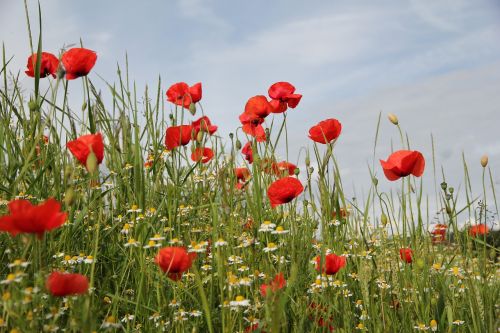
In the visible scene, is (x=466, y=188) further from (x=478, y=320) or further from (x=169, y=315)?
(x=169, y=315)

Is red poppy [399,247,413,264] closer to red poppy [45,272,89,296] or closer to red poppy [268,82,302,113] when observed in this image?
red poppy [268,82,302,113]

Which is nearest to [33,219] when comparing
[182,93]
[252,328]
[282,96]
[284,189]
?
[252,328]

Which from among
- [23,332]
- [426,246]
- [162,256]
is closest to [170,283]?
[162,256]

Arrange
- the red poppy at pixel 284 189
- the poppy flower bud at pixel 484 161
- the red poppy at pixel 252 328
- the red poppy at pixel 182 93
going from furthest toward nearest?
1. the red poppy at pixel 182 93
2. the poppy flower bud at pixel 484 161
3. the red poppy at pixel 284 189
4. the red poppy at pixel 252 328

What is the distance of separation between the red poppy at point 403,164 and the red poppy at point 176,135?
115 centimetres

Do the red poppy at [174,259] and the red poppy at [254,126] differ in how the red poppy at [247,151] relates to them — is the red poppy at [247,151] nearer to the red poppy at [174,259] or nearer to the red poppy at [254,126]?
the red poppy at [254,126]

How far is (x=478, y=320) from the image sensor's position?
2580 millimetres

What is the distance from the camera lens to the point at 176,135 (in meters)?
3.48

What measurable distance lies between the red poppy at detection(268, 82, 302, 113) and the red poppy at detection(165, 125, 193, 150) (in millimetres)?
570

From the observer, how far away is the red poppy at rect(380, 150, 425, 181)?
9.36 feet

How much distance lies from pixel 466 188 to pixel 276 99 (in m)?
1.31

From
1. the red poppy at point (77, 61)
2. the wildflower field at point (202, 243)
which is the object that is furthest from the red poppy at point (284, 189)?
the red poppy at point (77, 61)

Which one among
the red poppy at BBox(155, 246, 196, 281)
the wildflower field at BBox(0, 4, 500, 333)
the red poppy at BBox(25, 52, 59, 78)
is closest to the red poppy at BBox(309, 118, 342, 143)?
the wildflower field at BBox(0, 4, 500, 333)

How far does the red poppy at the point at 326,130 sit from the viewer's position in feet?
10.5
